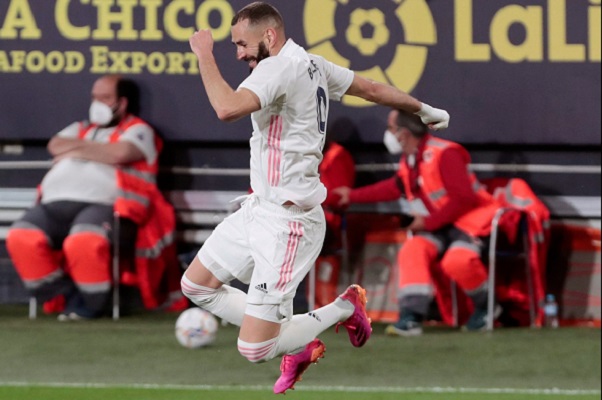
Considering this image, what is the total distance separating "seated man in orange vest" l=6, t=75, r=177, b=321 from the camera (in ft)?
32.5

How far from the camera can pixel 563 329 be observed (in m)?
9.94

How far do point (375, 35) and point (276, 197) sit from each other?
404 cm

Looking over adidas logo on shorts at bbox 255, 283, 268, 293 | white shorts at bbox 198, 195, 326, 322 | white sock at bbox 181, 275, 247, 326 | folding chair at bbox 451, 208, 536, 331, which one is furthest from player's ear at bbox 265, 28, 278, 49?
folding chair at bbox 451, 208, 536, 331

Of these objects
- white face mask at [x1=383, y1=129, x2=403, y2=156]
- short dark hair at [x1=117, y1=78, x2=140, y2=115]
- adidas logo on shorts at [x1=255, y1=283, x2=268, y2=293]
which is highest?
short dark hair at [x1=117, y1=78, x2=140, y2=115]

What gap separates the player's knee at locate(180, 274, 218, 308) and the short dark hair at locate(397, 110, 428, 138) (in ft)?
11.2

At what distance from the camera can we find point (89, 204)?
1009cm

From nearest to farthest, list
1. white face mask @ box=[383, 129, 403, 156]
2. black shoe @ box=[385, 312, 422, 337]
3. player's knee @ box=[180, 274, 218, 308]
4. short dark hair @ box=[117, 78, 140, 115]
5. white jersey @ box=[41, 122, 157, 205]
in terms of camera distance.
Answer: player's knee @ box=[180, 274, 218, 308] → black shoe @ box=[385, 312, 422, 337] → white face mask @ box=[383, 129, 403, 156] → white jersey @ box=[41, 122, 157, 205] → short dark hair @ box=[117, 78, 140, 115]

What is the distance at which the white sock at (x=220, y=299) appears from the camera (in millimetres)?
6559

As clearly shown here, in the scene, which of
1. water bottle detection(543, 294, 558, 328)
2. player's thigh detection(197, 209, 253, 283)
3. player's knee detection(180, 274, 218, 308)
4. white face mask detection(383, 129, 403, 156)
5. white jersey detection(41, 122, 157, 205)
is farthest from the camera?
white jersey detection(41, 122, 157, 205)

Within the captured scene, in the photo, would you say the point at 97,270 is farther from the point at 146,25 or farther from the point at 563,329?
the point at 563,329

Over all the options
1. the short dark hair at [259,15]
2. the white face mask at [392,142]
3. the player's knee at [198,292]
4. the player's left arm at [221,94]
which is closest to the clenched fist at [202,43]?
the player's left arm at [221,94]

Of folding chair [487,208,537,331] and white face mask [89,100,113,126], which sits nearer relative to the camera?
folding chair [487,208,537,331]

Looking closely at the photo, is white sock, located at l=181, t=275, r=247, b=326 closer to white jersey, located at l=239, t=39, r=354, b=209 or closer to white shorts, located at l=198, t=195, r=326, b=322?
white shorts, located at l=198, t=195, r=326, b=322

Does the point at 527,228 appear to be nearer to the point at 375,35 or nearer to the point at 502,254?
the point at 502,254
